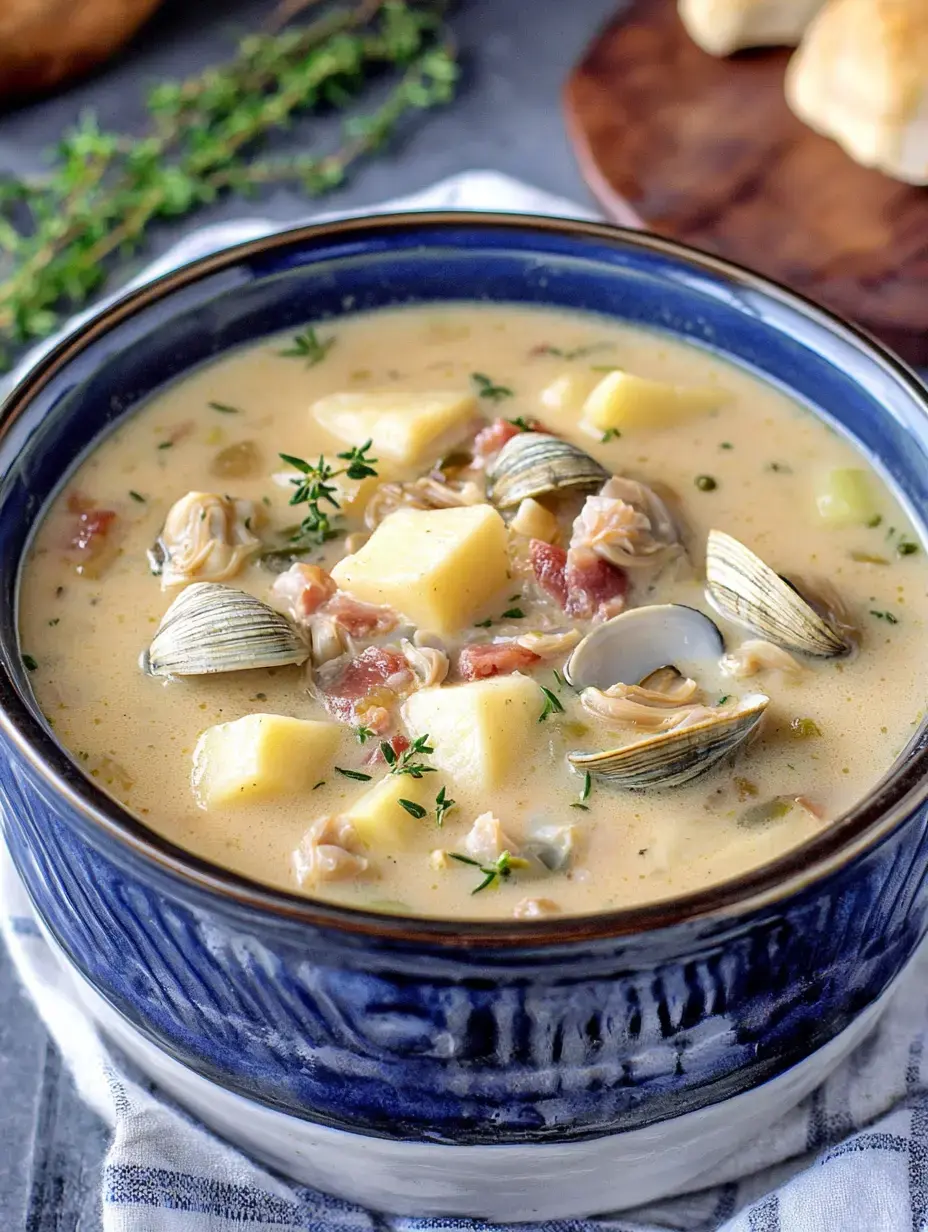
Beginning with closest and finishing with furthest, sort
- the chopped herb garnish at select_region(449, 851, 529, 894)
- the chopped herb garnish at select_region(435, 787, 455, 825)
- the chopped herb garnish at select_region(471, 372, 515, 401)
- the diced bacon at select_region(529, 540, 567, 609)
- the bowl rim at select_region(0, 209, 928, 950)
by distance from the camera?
the bowl rim at select_region(0, 209, 928, 950) < the chopped herb garnish at select_region(449, 851, 529, 894) < the chopped herb garnish at select_region(435, 787, 455, 825) < the diced bacon at select_region(529, 540, 567, 609) < the chopped herb garnish at select_region(471, 372, 515, 401)

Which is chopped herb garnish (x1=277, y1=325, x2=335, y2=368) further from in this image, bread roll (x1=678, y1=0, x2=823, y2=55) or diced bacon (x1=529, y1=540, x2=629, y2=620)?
bread roll (x1=678, y1=0, x2=823, y2=55)

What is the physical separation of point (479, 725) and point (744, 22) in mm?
3085

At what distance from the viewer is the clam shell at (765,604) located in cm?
264

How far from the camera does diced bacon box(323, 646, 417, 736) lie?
8.36ft

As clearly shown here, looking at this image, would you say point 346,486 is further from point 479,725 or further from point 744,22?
point 744,22

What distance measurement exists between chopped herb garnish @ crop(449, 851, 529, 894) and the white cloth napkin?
2.11ft

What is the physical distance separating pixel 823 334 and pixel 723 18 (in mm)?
2050

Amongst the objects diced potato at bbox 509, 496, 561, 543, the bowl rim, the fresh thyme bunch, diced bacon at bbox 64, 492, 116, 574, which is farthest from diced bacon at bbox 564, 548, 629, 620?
the fresh thyme bunch

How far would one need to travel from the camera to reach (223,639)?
8.42 feet

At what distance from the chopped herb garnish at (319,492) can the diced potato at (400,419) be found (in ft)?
0.37

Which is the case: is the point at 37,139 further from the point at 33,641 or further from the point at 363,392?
the point at 33,641

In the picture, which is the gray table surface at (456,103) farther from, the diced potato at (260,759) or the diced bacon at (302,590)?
the diced potato at (260,759)

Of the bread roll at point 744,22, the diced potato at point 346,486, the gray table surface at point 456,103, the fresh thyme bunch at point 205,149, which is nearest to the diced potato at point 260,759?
the diced potato at point 346,486

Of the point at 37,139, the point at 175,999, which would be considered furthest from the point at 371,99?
the point at 175,999
